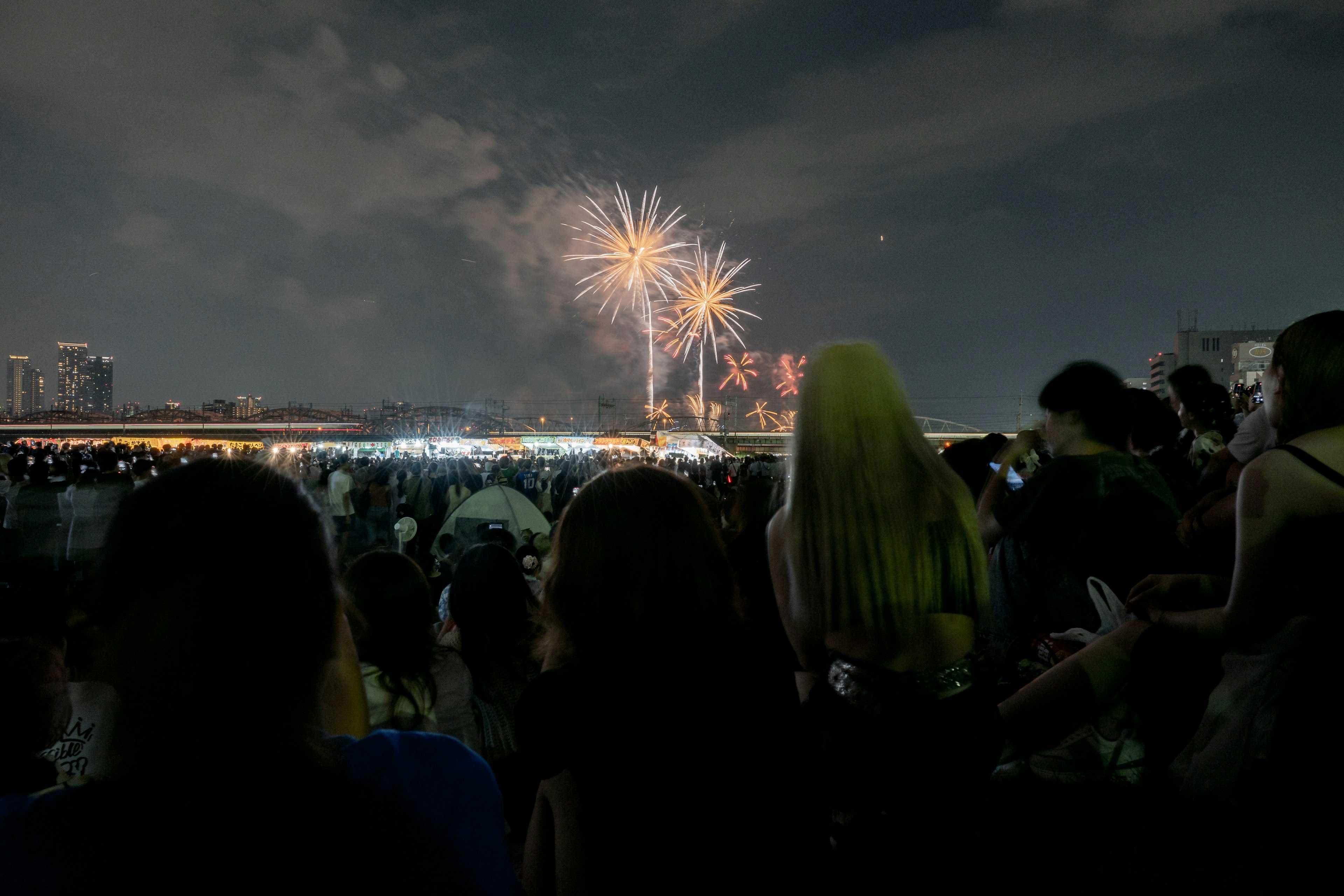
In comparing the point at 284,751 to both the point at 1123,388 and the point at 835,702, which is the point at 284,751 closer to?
the point at 835,702

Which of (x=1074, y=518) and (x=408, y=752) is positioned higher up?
(x=1074, y=518)

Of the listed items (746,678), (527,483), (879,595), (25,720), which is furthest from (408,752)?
(527,483)

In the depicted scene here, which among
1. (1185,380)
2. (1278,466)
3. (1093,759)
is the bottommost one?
(1093,759)

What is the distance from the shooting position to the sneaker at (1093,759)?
249 cm

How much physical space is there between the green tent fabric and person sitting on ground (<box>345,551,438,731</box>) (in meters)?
4.91

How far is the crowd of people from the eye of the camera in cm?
93

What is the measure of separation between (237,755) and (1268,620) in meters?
2.66

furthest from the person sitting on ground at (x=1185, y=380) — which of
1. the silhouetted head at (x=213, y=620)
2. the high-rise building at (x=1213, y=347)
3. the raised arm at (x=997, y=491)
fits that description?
the high-rise building at (x=1213, y=347)

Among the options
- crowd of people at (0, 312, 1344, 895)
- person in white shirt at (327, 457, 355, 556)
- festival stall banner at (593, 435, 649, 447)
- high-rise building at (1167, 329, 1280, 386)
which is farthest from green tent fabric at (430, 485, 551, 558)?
high-rise building at (1167, 329, 1280, 386)

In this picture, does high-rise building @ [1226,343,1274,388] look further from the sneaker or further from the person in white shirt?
the sneaker

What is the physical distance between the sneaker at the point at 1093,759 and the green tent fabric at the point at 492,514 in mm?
6191

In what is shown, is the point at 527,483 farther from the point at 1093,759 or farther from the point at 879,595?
the point at 879,595

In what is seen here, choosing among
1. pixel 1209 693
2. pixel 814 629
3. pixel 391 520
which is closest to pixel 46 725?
pixel 814 629

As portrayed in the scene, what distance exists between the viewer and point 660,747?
1325 millimetres
